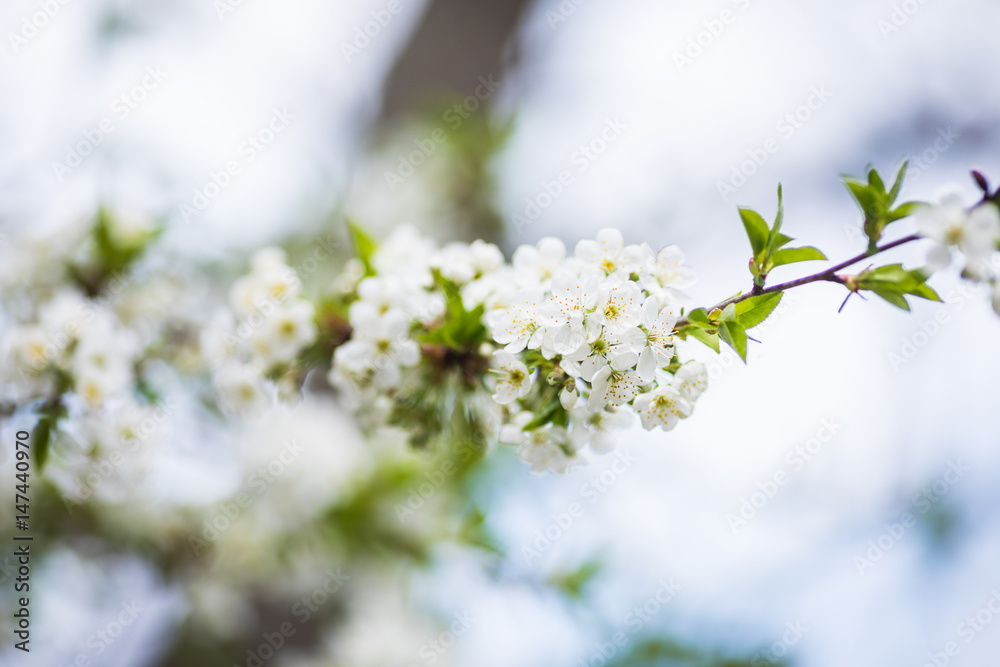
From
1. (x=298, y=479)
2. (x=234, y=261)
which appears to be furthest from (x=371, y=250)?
(x=298, y=479)

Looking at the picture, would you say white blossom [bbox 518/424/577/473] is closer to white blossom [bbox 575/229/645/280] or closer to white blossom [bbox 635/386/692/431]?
white blossom [bbox 635/386/692/431]

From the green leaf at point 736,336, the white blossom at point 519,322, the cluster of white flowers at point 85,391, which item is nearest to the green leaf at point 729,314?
the green leaf at point 736,336

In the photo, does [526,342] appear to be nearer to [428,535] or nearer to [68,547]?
[428,535]

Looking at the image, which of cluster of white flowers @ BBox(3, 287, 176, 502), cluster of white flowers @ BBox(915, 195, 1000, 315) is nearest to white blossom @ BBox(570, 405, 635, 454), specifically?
cluster of white flowers @ BBox(915, 195, 1000, 315)

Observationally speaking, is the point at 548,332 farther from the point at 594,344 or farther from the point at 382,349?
the point at 382,349

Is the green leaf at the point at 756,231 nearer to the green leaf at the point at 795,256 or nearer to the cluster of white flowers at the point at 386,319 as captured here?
the green leaf at the point at 795,256

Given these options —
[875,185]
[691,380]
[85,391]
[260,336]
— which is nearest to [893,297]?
[875,185]
